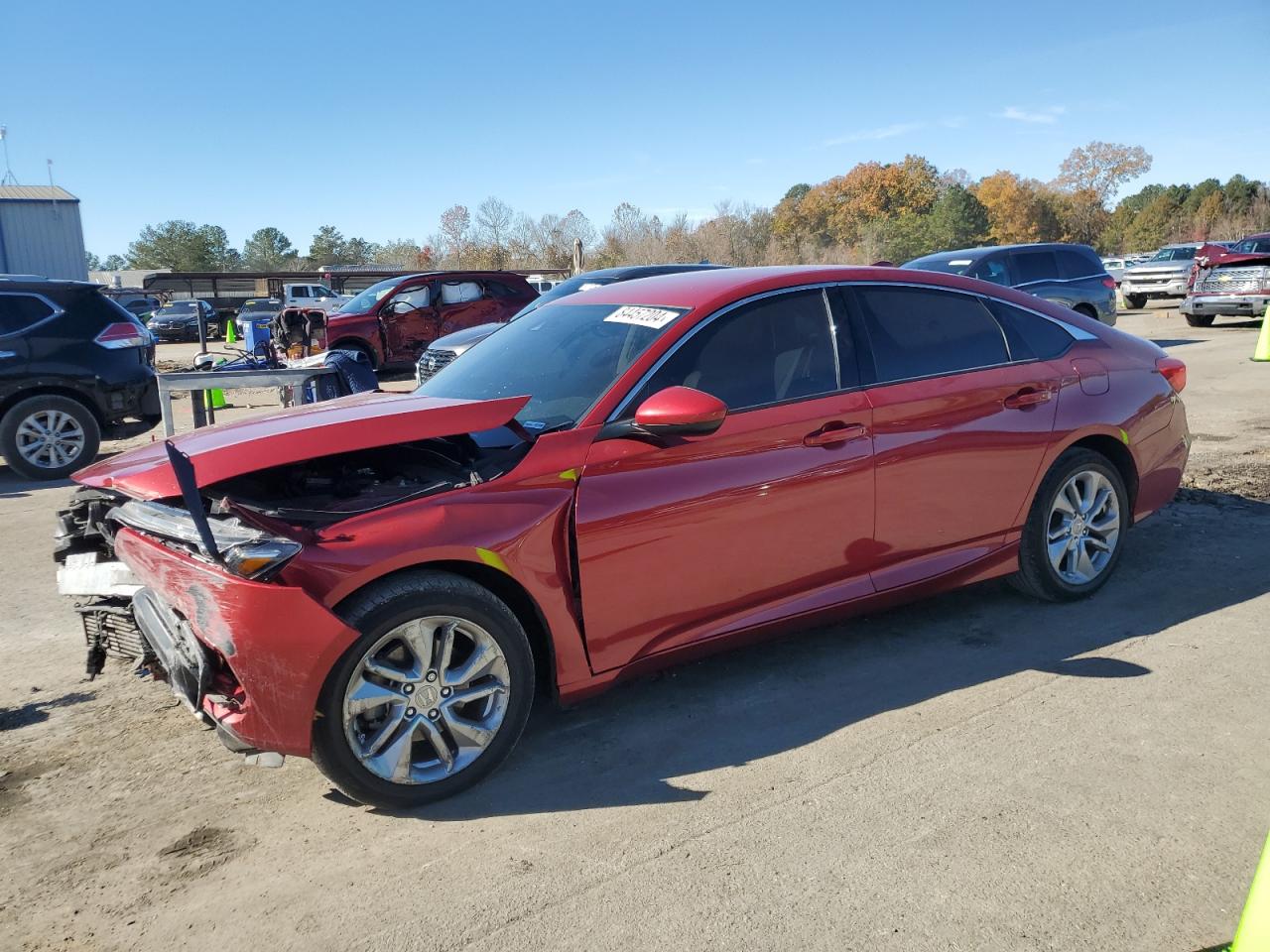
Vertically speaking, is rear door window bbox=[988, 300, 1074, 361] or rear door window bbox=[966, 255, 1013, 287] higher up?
rear door window bbox=[966, 255, 1013, 287]

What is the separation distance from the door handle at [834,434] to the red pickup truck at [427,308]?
14.1 m

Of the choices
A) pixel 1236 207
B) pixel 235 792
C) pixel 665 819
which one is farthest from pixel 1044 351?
pixel 1236 207

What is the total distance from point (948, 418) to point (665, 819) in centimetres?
221

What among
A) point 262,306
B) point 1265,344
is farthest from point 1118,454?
point 262,306

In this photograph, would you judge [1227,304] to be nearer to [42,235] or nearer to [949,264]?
[949,264]

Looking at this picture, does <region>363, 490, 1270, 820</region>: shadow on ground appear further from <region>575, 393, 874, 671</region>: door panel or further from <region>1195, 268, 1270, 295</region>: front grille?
<region>1195, 268, 1270, 295</region>: front grille

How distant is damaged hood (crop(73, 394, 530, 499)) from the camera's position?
319 cm

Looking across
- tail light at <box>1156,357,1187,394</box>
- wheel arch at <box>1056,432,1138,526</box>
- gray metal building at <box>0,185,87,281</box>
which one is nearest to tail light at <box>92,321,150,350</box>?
wheel arch at <box>1056,432,1138,526</box>

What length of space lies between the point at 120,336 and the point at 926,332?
26.9 ft

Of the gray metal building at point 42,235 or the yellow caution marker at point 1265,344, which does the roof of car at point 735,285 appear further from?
the gray metal building at point 42,235

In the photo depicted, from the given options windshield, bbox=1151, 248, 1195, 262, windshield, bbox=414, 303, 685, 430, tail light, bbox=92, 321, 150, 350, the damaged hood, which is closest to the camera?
the damaged hood

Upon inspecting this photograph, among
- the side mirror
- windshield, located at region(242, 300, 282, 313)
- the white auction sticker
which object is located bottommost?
the side mirror

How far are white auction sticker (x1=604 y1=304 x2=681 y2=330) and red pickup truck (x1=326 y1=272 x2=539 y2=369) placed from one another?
1370 centimetres

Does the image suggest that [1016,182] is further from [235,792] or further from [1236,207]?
[235,792]
